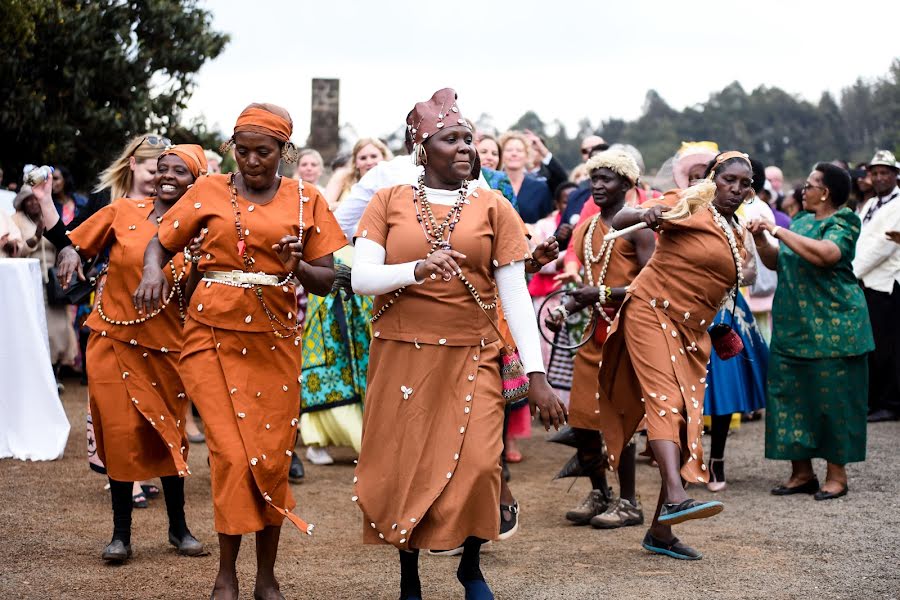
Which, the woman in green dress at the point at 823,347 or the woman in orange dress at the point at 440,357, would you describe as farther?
the woman in green dress at the point at 823,347

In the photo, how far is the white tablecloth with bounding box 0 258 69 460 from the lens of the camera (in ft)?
28.6

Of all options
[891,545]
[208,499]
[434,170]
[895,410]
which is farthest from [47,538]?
[895,410]

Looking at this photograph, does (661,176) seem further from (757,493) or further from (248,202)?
(248,202)

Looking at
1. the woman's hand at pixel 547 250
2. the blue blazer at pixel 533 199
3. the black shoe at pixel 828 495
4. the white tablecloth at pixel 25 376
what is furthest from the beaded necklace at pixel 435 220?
the blue blazer at pixel 533 199

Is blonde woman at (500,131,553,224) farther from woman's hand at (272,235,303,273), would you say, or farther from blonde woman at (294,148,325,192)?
woman's hand at (272,235,303,273)

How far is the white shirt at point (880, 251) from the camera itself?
11.2 m

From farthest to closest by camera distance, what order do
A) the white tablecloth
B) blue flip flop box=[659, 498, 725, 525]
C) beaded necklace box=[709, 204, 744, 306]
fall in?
the white tablecloth
beaded necklace box=[709, 204, 744, 306]
blue flip flop box=[659, 498, 725, 525]

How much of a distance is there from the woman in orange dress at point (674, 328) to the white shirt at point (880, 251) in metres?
5.27

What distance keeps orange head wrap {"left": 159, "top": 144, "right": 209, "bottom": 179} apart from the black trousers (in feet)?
25.5

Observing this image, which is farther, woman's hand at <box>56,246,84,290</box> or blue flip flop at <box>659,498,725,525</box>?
woman's hand at <box>56,246,84,290</box>

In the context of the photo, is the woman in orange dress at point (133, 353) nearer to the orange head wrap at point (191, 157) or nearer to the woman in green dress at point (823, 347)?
the orange head wrap at point (191, 157)

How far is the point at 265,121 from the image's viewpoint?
5121 millimetres

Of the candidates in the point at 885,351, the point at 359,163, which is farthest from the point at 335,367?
the point at 885,351

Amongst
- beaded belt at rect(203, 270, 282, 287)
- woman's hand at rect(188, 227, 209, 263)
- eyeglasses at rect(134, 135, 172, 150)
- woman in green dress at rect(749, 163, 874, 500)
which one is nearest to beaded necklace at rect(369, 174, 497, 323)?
beaded belt at rect(203, 270, 282, 287)
